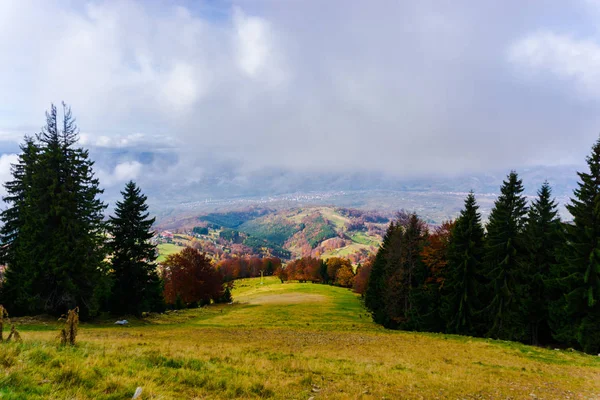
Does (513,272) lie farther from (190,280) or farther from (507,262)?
(190,280)

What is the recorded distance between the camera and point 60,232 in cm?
2455

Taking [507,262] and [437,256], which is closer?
[507,262]

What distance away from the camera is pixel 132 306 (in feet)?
104

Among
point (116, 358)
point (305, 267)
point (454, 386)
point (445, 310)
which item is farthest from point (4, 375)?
point (305, 267)

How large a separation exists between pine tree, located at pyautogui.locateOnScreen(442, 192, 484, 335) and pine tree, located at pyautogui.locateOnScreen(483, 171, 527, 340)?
1.48 m

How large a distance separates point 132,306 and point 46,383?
97.3 ft

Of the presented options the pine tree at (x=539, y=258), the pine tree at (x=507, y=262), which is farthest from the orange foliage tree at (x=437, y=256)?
the pine tree at (x=539, y=258)

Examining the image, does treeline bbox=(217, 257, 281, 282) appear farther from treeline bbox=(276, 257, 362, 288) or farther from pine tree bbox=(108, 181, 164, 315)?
pine tree bbox=(108, 181, 164, 315)

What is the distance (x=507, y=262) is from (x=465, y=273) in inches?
153

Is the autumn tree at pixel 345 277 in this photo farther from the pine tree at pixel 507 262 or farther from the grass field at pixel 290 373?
the grass field at pixel 290 373

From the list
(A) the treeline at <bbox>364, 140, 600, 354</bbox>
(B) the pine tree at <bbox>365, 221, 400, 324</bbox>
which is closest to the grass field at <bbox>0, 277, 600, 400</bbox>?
(A) the treeline at <bbox>364, 140, 600, 354</bbox>

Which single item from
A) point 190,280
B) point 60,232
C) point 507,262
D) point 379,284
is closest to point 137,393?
point 60,232

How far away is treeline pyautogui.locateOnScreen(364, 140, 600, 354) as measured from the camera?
81.6 ft

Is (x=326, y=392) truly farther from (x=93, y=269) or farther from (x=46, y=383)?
(x=93, y=269)
